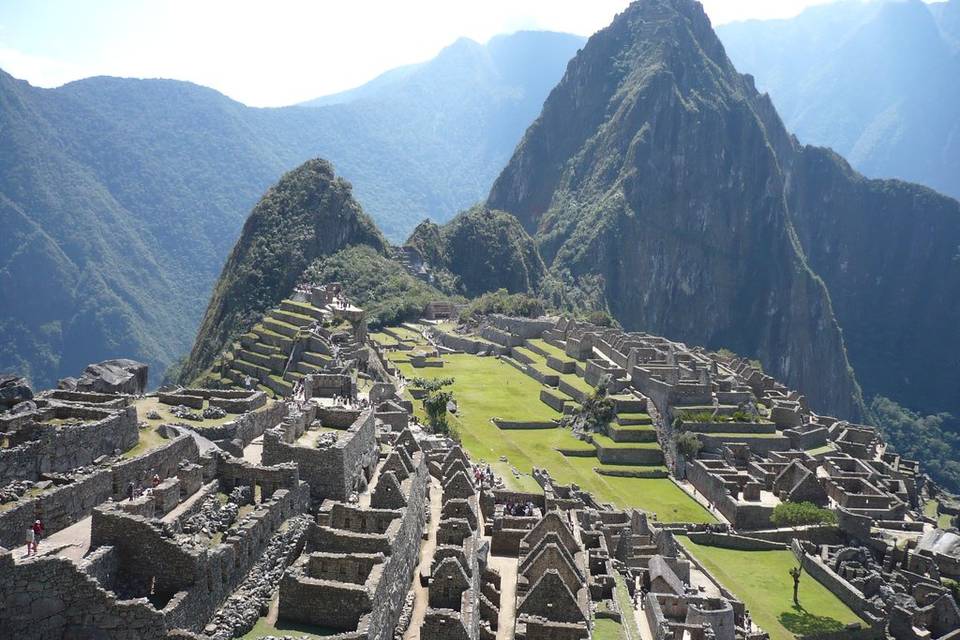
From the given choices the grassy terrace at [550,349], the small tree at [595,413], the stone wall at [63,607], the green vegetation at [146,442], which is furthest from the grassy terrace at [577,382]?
the stone wall at [63,607]

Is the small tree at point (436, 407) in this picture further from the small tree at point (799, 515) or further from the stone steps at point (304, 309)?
the small tree at point (799, 515)

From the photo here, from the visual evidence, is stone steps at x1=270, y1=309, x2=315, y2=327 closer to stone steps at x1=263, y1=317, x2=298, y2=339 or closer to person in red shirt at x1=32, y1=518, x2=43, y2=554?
stone steps at x1=263, y1=317, x2=298, y2=339

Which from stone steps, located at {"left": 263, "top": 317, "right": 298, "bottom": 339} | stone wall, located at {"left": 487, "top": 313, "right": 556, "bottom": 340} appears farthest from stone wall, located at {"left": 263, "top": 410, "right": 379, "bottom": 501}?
stone wall, located at {"left": 487, "top": 313, "right": 556, "bottom": 340}

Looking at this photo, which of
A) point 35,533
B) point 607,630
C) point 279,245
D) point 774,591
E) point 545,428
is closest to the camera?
point 35,533

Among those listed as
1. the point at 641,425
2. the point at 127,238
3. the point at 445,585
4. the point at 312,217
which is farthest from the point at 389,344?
the point at 445,585

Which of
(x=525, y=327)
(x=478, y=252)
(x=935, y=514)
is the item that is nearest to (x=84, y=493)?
(x=935, y=514)

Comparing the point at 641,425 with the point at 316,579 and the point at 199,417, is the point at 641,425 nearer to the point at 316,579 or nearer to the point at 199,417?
the point at 199,417

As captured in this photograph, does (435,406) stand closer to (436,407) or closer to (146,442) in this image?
(436,407)
